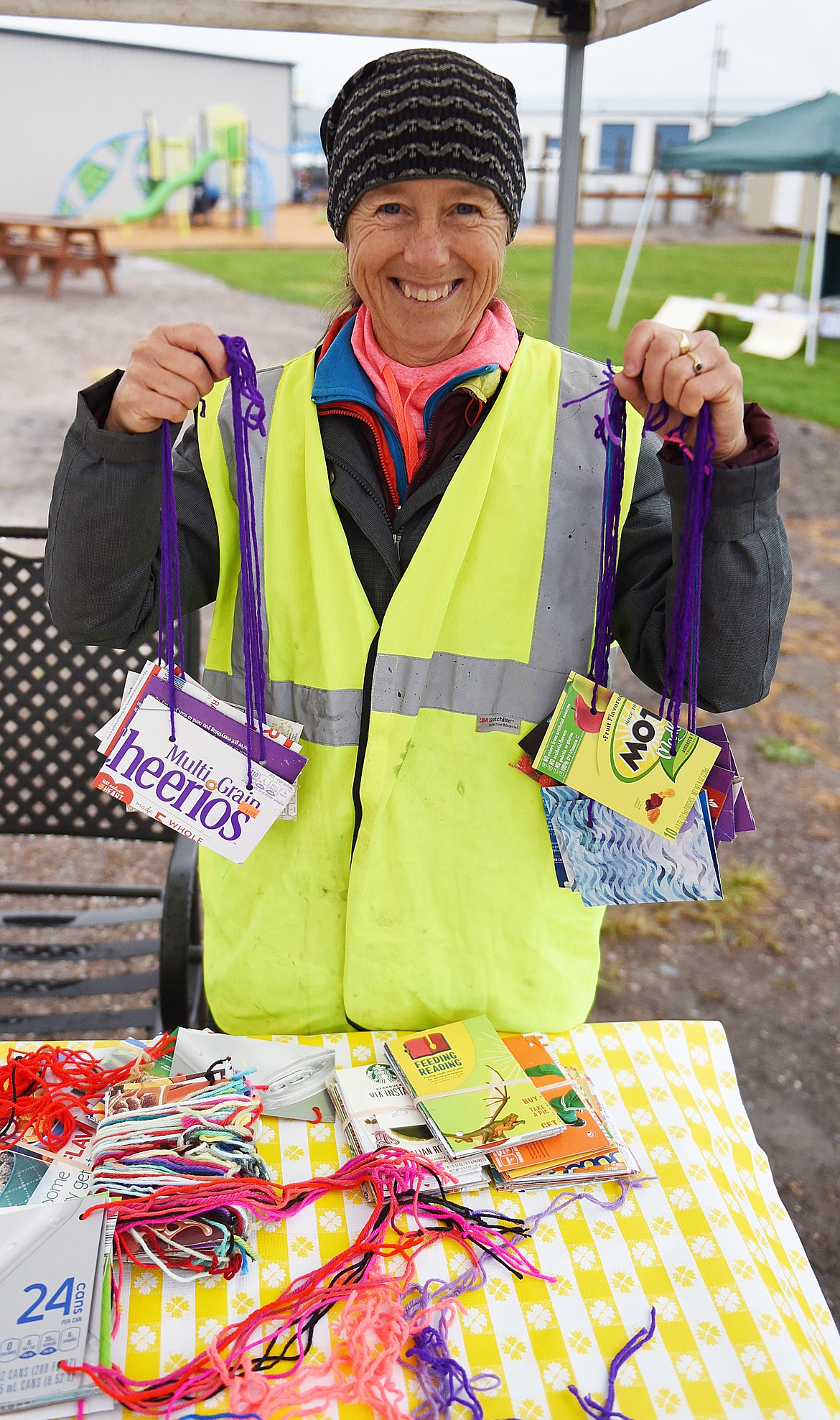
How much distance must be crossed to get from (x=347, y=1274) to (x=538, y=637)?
86 centimetres

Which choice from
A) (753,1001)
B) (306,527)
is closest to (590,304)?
(753,1001)

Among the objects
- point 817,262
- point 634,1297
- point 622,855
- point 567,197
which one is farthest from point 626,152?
point 634,1297

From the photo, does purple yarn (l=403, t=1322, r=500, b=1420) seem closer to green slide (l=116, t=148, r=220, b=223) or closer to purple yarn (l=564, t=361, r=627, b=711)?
purple yarn (l=564, t=361, r=627, b=711)

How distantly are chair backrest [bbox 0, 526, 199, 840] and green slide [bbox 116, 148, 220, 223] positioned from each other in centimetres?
1640

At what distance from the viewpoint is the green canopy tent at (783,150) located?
34.9 feet

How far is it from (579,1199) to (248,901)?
661mm

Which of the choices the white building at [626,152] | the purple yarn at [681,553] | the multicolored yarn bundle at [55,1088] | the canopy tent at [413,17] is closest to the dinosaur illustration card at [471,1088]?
the multicolored yarn bundle at [55,1088]

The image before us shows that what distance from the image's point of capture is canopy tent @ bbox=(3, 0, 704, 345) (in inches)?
75.4

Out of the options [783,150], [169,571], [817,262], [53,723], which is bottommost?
[53,723]

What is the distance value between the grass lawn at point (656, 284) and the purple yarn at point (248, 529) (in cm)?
576

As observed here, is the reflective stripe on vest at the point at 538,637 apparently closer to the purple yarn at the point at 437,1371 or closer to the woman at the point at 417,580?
the woman at the point at 417,580

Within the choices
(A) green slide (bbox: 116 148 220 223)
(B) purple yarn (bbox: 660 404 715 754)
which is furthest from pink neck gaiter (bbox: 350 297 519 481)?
(A) green slide (bbox: 116 148 220 223)

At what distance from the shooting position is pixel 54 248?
13.6 m

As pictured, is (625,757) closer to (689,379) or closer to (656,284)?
(689,379)
